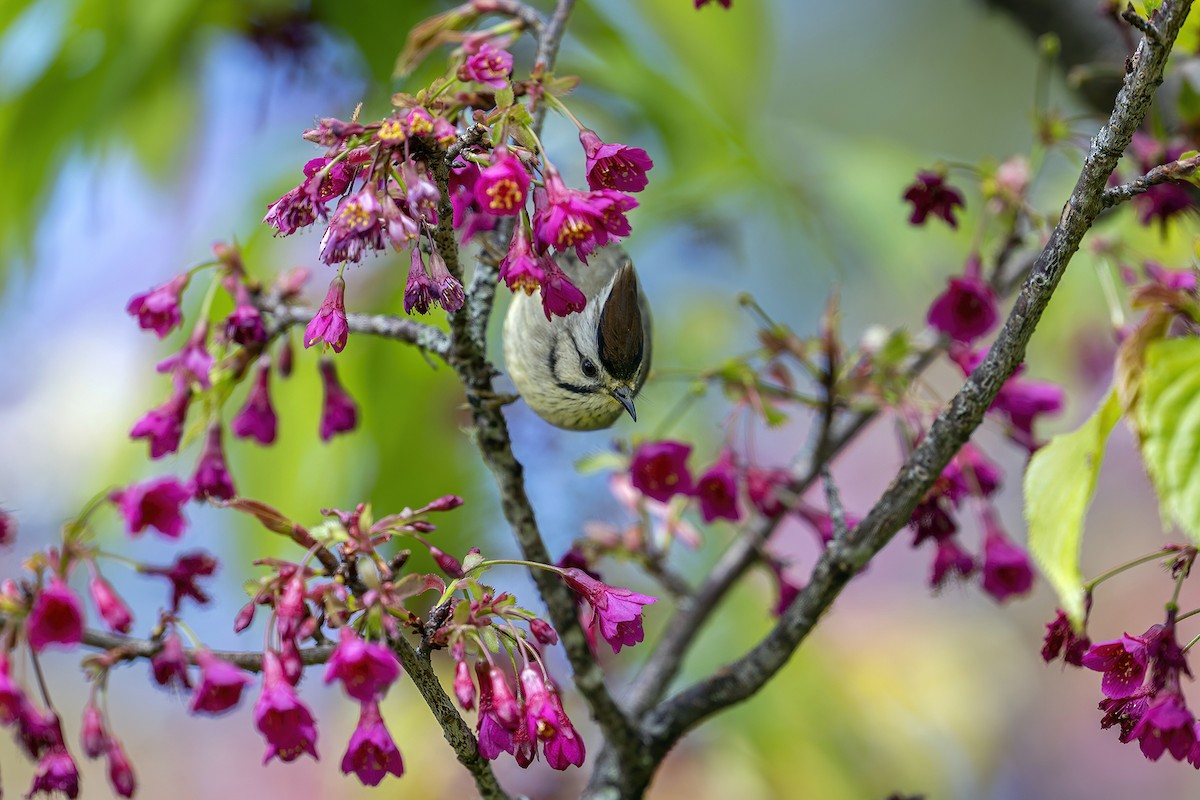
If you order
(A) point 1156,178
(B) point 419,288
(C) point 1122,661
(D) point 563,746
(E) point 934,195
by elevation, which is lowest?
(D) point 563,746

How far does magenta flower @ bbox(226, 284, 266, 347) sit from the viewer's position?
1313 millimetres

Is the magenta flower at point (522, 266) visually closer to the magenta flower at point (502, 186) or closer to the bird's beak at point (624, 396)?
the magenta flower at point (502, 186)

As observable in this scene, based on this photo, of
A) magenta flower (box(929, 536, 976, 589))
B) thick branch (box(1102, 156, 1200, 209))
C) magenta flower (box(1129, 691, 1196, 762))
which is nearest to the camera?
thick branch (box(1102, 156, 1200, 209))

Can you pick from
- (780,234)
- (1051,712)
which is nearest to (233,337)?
(780,234)

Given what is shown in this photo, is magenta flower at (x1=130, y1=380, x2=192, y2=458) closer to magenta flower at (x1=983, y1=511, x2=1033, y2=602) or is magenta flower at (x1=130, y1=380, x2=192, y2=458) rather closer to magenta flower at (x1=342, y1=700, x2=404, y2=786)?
magenta flower at (x1=342, y1=700, x2=404, y2=786)

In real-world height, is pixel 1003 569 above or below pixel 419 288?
below

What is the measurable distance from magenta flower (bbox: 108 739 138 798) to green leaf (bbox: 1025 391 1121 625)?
921 mm

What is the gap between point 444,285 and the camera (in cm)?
98

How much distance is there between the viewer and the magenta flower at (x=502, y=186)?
919 millimetres

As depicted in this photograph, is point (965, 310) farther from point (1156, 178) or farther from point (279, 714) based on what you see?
point (279, 714)

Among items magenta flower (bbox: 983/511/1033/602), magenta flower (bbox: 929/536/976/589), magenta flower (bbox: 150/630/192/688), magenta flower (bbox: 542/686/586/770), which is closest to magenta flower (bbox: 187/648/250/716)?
magenta flower (bbox: 150/630/192/688)

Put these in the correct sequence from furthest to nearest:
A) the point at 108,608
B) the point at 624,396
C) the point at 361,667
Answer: the point at 624,396
the point at 108,608
the point at 361,667

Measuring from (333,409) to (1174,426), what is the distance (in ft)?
3.43

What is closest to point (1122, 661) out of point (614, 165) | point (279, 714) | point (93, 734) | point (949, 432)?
point (949, 432)
